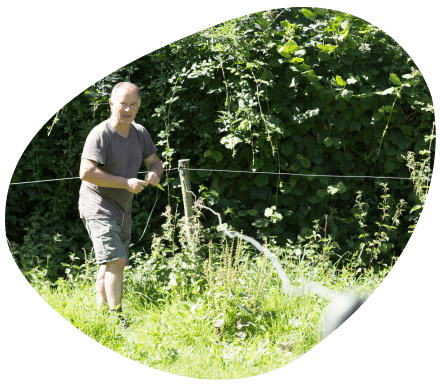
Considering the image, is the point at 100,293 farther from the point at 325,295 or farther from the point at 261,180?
the point at 325,295

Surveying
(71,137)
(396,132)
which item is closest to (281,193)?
(396,132)

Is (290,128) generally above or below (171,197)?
above

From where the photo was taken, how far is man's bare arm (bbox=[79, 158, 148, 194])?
10.8 feet

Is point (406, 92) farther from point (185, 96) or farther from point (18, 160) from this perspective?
point (18, 160)

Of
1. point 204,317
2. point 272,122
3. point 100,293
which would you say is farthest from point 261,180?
point 100,293

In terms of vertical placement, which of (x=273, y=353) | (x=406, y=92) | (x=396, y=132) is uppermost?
(x=406, y=92)

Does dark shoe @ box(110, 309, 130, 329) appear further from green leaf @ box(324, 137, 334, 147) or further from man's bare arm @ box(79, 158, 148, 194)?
green leaf @ box(324, 137, 334, 147)

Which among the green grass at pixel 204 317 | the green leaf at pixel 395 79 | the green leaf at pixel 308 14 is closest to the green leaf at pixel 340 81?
the green leaf at pixel 395 79

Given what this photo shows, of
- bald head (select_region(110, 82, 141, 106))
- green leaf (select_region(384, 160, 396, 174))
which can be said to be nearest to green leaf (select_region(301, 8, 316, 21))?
green leaf (select_region(384, 160, 396, 174))

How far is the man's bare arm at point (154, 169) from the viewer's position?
3.48 m

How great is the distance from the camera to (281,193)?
3553mm

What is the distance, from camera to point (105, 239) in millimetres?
3381

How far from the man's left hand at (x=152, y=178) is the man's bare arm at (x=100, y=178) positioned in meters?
0.13

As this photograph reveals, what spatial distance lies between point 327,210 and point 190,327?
1.09m
